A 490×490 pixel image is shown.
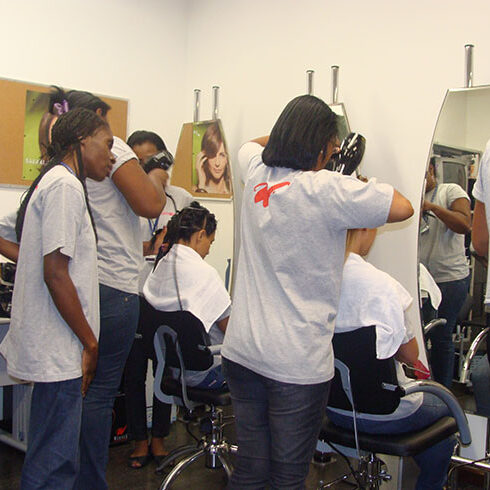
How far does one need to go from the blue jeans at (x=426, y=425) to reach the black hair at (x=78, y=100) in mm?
1390

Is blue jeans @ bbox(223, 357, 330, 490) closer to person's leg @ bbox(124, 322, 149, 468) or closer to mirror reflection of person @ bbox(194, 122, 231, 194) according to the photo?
person's leg @ bbox(124, 322, 149, 468)

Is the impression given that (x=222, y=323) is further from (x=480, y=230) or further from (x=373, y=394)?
(x=480, y=230)

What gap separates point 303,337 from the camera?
1.41 m

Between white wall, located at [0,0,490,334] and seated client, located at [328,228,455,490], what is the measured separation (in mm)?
776

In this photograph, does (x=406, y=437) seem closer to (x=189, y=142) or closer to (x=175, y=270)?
(x=175, y=270)

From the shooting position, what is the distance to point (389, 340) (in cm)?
177

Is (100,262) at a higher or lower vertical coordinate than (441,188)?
lower

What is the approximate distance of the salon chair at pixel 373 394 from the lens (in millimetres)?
1778

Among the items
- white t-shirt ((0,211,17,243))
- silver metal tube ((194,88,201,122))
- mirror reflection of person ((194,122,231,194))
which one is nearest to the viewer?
white t-shirt ((0,211,17,243))

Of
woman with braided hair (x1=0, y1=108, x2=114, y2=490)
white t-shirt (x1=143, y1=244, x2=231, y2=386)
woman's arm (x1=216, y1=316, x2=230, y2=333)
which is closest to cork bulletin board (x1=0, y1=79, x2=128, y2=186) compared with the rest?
white t-shirt (x1=143, y1=244, x2=231, y2=386)

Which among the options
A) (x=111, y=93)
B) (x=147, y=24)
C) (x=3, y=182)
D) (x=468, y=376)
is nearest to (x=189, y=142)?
(x=111, y=93)

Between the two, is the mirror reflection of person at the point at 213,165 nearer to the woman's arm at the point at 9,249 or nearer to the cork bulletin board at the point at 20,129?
the cork bulletin board at the point at 20,129

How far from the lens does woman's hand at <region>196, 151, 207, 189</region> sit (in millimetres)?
3475

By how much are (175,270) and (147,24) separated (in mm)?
1937
